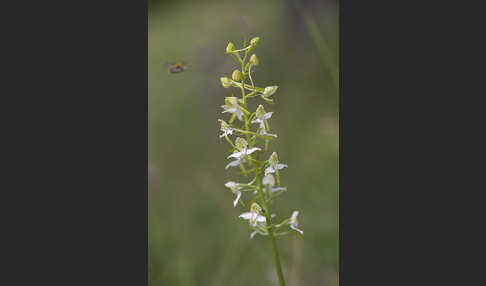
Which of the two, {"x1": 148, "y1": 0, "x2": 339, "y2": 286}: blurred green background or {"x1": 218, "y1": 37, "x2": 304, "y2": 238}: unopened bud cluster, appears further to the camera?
{"x1": 148, "y1": 0, "x2": 339, "y2": 286}: blurred green background

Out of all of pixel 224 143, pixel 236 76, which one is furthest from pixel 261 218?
pixel 224 143

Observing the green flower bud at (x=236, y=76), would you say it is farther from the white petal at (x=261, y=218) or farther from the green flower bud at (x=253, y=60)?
the white petal at (x=261, y=218)

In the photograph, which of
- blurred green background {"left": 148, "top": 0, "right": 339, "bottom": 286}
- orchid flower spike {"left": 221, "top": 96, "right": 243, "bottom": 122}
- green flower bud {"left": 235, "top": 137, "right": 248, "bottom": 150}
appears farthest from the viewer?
blurred green background {"left": 148, "top": 0, "right": 339, "bottom": 286}

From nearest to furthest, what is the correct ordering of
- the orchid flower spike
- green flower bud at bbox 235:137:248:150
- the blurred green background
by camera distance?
the orchid flower spike → green flower bud at bbox 235:137:248:150 → the blurred green background

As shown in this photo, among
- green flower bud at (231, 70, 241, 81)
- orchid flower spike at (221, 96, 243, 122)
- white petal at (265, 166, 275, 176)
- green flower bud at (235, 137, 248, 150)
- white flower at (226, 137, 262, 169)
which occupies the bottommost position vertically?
white petal at (265, 166, 275, 176)

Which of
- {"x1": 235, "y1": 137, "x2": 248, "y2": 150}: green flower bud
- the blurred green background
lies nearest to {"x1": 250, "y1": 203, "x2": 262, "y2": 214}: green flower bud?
{"x1": 235, "y1": 137, "x2": 248, "y2": 150}: green flower bud

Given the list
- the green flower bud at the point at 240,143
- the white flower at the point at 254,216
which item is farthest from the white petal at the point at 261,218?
the green flower bud at the point at 240,143

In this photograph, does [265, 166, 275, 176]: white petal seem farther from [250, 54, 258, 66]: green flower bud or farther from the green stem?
[250, 54, 258, 66]: green flower bud

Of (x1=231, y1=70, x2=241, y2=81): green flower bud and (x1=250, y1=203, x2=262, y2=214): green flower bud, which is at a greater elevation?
(x1=231, y1=70, x2=241, y2=81): green flower bud
